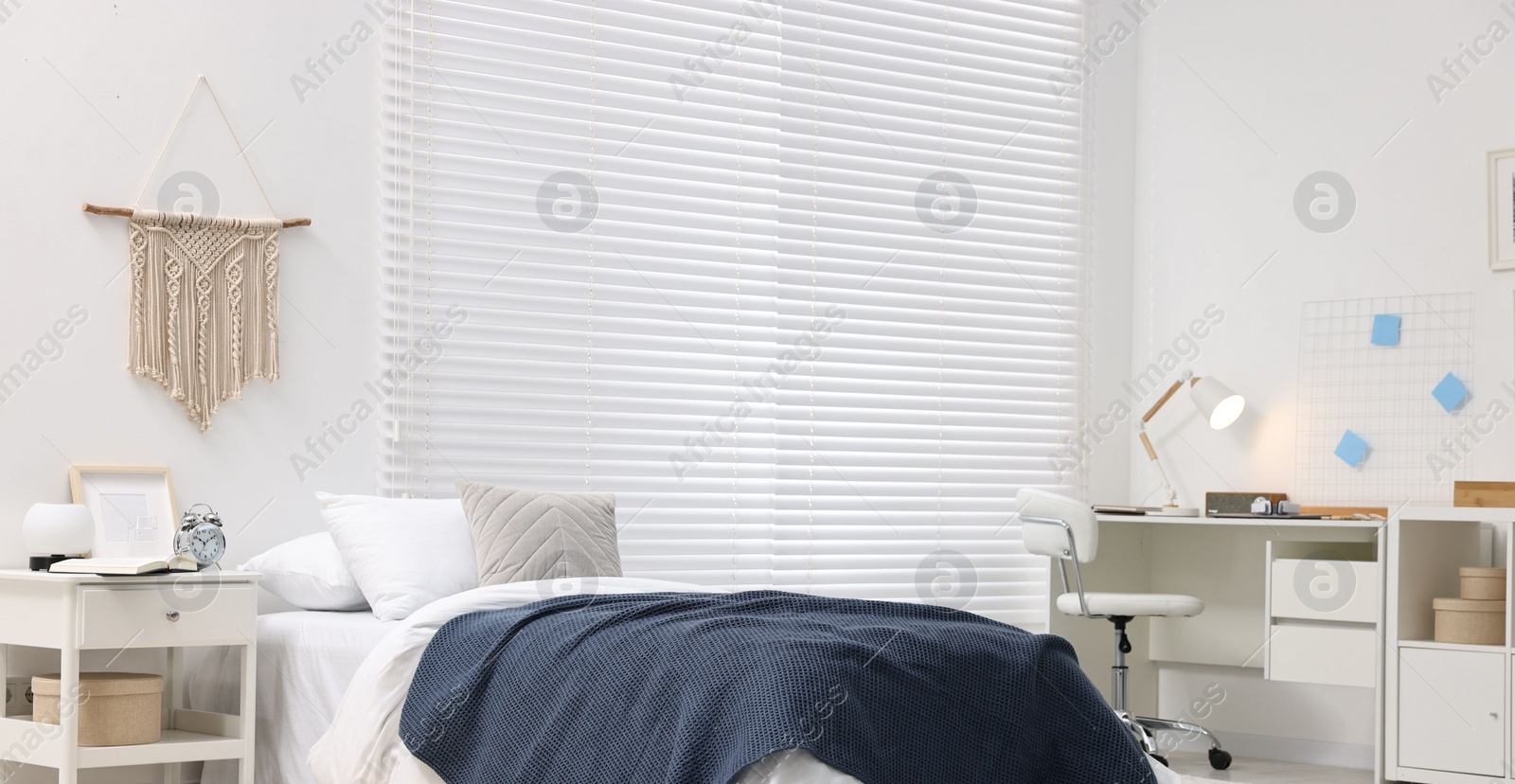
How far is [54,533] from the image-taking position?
3109 mm

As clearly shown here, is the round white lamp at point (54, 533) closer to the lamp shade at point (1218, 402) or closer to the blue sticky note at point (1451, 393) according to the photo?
the lamp shade at point (1218, 402)

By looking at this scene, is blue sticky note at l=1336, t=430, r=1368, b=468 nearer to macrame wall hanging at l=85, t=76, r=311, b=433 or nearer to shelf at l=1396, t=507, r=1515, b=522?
shelf at l=1396, t=507, r=1515, b=522

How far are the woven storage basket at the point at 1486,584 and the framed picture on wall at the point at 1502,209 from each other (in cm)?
102

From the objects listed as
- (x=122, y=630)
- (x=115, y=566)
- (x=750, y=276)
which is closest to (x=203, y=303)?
(x=115, y=566)

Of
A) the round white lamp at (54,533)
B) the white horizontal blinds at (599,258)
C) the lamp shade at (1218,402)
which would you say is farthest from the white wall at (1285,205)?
the round white lamp at (54,533)

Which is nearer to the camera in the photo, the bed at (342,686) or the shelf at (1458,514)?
the bed at (342,686)

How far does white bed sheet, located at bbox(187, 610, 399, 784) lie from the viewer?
3016 mm

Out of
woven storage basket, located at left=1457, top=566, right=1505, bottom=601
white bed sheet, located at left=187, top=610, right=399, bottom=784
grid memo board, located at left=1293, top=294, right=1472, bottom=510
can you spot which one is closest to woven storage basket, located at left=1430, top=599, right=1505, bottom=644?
woven storage basket, located at left=1457, top=566, right=1505, bottom=601

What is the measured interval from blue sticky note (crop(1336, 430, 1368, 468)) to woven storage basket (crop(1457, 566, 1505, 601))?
2.34 ft

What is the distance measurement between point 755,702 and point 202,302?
7.29 feet

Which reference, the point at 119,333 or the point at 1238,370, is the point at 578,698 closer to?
the point at 119,333

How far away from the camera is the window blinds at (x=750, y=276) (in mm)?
3943

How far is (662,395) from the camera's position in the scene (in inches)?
167

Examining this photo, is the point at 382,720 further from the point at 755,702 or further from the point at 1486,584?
the point at 1486,584
